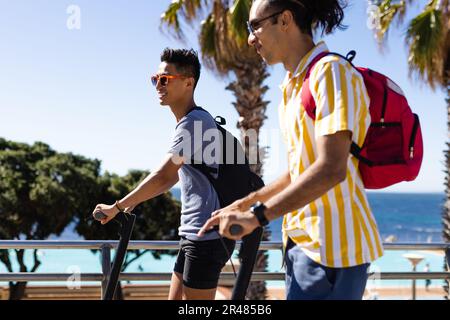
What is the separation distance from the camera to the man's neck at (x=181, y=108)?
9.41 feet

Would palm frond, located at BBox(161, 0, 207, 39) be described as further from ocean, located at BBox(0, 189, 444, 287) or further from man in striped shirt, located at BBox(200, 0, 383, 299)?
ocean, located at BBox(0, 189, 444, 287)

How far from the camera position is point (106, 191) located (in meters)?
26.1

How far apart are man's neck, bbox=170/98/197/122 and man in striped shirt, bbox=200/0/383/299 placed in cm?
95

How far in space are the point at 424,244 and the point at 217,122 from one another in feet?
5.84

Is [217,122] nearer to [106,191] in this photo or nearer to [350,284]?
[350,284]

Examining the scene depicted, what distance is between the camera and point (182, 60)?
2910mm

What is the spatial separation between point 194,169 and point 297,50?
0.98 metres

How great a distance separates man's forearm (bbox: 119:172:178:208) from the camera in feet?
9.11

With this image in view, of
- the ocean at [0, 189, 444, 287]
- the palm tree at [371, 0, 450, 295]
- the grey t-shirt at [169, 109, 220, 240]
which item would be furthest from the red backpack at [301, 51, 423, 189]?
the ocean at [0, 189, 444, 287]

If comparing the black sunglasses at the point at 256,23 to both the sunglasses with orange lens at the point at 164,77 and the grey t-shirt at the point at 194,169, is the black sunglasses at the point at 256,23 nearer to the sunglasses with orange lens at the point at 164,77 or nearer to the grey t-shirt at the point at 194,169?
the grey t-shirt at the point at 194,169

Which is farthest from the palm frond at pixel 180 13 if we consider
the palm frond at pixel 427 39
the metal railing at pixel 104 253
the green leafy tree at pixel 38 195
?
the green leafy tree at pixel 38 195

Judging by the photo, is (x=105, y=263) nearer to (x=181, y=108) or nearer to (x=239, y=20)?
(x=181, y=108)
